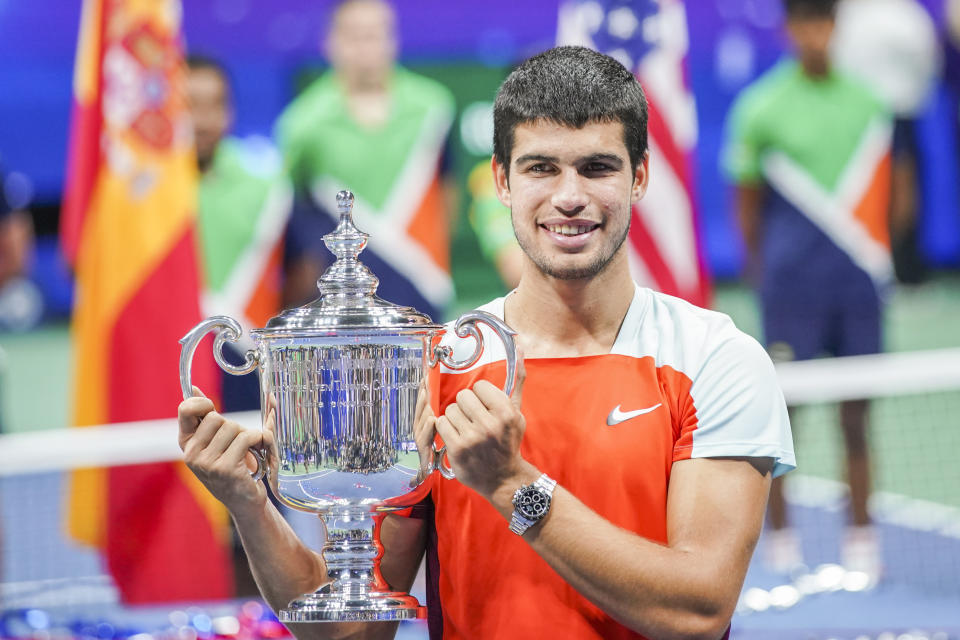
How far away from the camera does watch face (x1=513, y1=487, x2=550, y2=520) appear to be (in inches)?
78.8

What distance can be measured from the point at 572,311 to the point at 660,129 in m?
4.10

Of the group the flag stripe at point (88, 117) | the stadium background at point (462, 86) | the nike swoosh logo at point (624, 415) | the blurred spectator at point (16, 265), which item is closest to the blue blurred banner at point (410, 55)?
the stadium background at point (462, 86)

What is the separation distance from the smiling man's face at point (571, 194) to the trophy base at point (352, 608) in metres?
0.60

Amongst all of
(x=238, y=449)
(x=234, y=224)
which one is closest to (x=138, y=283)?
(x=234, y=224)

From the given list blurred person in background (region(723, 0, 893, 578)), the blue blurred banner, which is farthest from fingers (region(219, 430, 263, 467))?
the blue blurred banner

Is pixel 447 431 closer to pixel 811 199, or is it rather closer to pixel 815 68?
pixel 811 199

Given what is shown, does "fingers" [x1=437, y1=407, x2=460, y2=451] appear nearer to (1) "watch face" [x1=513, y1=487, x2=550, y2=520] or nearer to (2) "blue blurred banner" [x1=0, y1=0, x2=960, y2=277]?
(1) "watch face" [x1=513, y1=487, x2=550, y2=520]

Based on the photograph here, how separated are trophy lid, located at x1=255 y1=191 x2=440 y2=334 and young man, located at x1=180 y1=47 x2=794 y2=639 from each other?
17 centimetres

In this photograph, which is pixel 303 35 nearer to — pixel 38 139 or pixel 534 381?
pixel 38 139

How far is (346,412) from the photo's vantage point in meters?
2.17

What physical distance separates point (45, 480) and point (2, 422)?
460 cm

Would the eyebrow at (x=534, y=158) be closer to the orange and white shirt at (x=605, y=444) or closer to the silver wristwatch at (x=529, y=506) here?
the orange and white shirt at (x=605, y=444)

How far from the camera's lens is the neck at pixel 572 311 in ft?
7.59

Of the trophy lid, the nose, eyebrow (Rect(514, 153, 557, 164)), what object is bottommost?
the trophy lid
